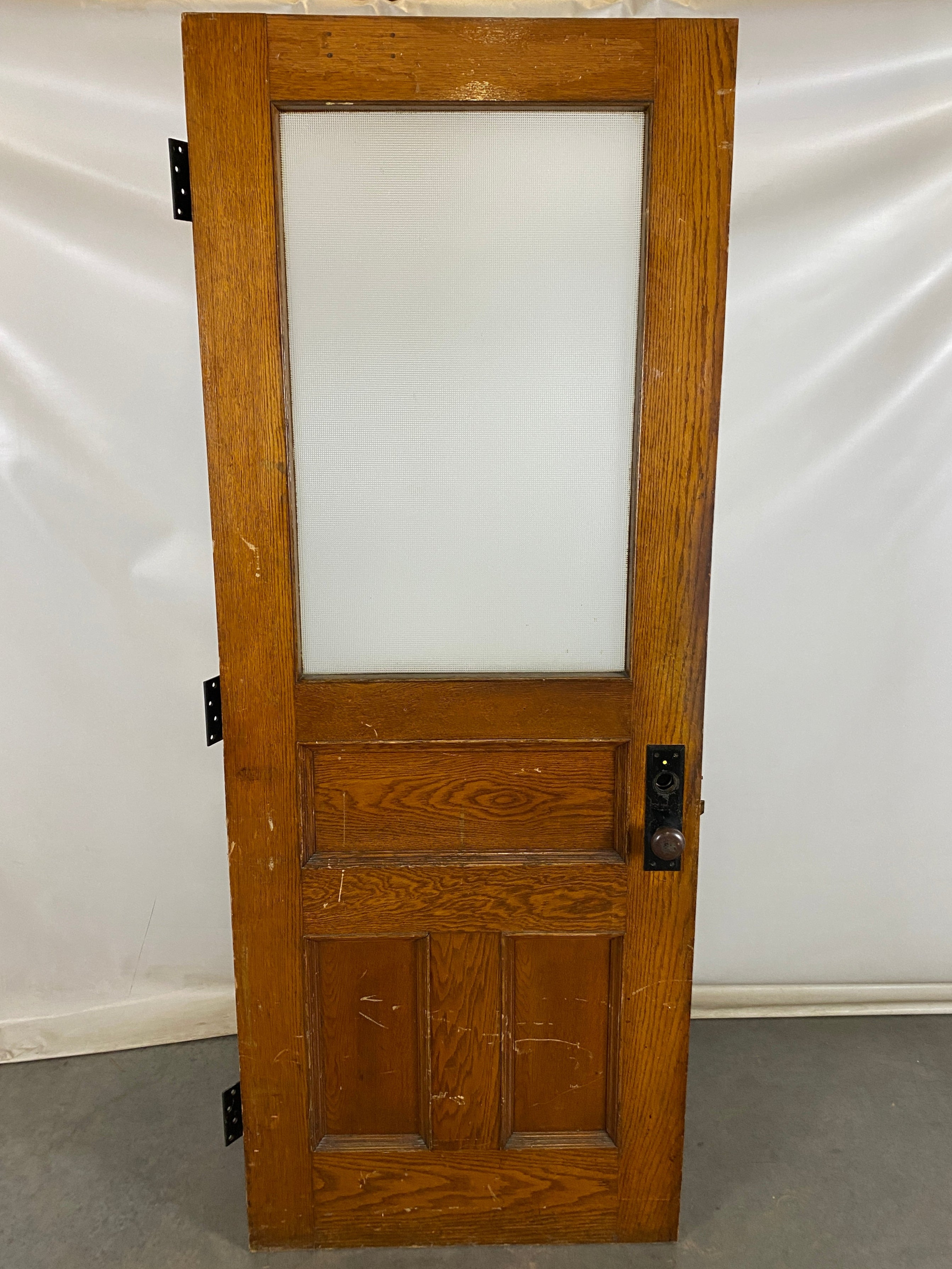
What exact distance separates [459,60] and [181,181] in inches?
18.2

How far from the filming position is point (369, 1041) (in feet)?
5.25

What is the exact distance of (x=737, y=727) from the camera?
89.0 inches

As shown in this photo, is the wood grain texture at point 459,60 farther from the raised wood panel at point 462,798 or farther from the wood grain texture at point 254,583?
the raised wood panel at point 462,798

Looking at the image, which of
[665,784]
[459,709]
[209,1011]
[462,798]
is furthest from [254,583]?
[209,1011]

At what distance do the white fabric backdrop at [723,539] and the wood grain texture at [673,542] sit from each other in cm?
77

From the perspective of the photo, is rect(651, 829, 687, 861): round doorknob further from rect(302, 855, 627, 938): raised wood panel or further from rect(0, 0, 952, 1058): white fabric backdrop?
rect(0, 0, 952, 1058): white fabric backdrop

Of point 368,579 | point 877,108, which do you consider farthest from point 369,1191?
point 877,108

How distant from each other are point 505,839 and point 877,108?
186 cm

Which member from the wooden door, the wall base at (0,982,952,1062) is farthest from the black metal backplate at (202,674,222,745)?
the wall base at (0,982,952,1062)

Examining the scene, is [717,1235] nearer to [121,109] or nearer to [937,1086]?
[937,1086]

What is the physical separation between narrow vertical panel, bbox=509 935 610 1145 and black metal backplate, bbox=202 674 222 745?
0.65 meters

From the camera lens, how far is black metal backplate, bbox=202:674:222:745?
1.47 m

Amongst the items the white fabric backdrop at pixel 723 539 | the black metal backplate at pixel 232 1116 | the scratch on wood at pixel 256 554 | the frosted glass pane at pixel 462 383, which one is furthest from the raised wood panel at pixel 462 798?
the white fabric backdrop at pixel 723 539

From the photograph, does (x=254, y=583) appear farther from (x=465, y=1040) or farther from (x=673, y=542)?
(x=465, y=1040)
